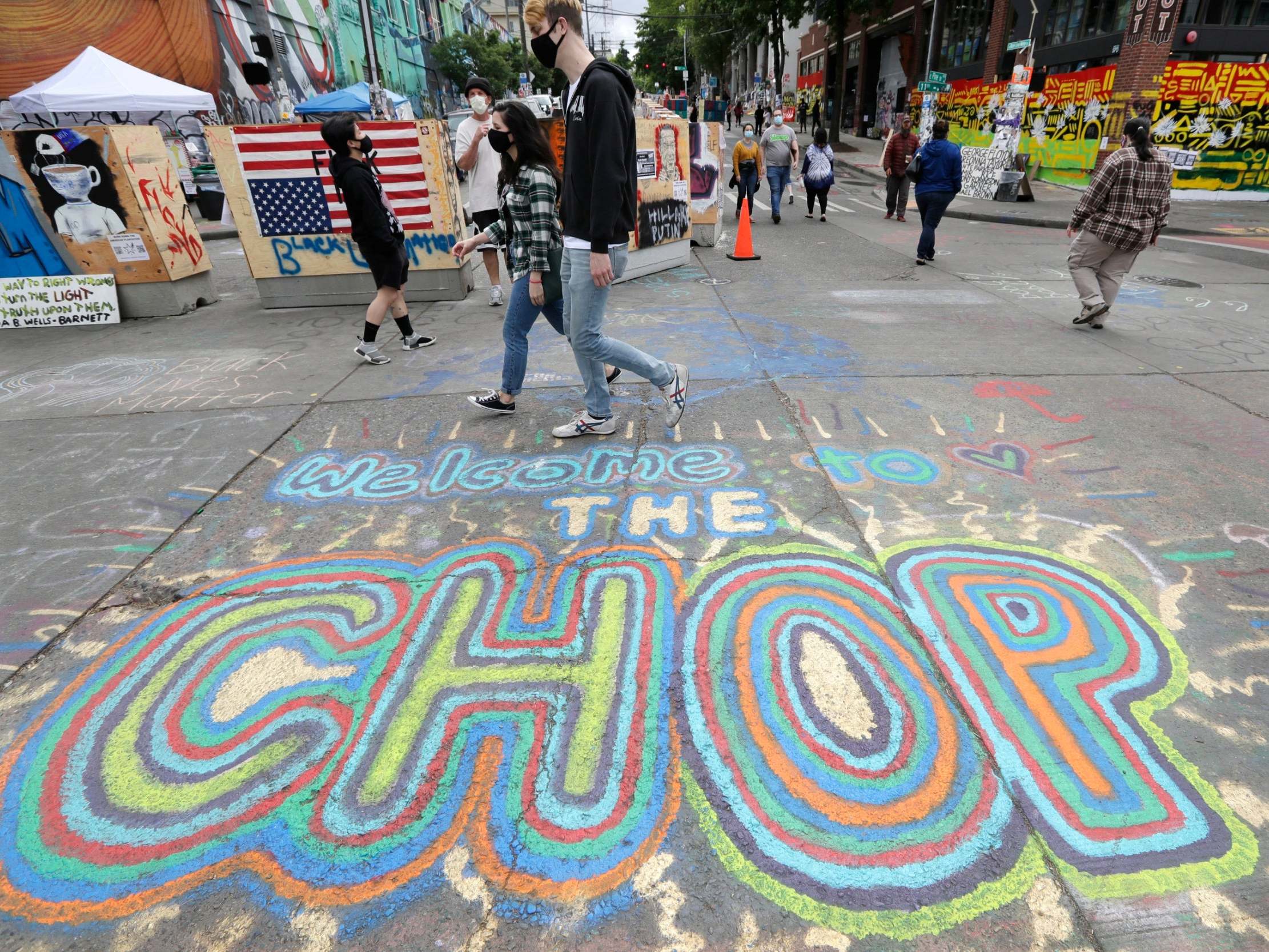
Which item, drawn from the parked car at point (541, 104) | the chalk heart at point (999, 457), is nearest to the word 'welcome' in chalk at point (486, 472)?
the chalk heart at point (999, 457)

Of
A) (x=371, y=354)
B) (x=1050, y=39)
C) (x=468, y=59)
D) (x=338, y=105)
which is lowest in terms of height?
(x=371, y=354)

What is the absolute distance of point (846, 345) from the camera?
18.8 feet

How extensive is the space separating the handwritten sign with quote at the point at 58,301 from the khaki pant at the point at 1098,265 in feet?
31.4

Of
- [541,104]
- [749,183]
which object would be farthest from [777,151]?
[541,104]

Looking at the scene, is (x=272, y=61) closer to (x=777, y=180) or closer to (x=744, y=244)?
(x=777, y=180)

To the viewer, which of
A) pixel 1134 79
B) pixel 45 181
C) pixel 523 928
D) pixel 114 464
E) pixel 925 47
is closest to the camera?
pixel 523 928

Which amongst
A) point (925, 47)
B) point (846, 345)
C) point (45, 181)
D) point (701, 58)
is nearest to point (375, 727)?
point (846, 345)

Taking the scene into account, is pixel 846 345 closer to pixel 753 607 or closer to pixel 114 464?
pixel 753 607

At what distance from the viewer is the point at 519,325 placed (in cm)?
407

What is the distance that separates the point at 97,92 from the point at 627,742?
17.2 m

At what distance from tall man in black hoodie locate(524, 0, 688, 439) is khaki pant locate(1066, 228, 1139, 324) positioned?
4.87 metres

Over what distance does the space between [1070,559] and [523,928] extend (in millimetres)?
2524

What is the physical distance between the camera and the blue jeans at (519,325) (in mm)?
3943

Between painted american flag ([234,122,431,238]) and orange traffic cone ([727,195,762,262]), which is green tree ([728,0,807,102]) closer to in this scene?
orange traffic cone ([727,195,762,262])
